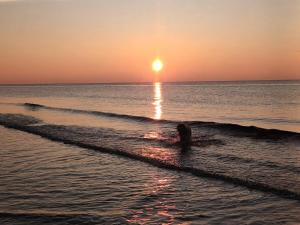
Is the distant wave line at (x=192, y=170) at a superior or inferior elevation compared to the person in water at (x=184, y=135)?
inferior

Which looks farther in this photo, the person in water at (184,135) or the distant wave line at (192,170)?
the person in water at (184,135)

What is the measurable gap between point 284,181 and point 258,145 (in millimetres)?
7247

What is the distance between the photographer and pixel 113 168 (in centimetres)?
1330

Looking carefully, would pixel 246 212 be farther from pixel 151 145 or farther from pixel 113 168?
pixel 151 145

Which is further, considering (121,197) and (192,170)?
(192,170)

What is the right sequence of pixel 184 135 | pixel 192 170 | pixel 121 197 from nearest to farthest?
pixel 121 197
pixel 192 170
pixel 184 135

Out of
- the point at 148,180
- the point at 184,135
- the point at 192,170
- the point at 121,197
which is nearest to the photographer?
the point at 121,197

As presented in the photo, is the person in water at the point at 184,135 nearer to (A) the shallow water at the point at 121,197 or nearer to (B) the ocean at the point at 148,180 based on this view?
(B) the ocean at the point at 148,180

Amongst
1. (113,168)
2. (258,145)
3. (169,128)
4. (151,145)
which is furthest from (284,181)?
(169,128)

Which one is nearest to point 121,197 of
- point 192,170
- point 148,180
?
point 148,180

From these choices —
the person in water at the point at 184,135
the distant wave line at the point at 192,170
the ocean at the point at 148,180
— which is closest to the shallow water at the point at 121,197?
the ocean at the point at 148,180

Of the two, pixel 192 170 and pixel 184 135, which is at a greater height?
pixel 184 135

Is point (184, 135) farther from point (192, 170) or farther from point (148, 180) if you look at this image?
point (148, 180)

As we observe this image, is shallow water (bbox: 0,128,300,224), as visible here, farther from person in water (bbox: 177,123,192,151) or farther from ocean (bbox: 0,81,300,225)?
person in water (bbox: 177,123,192,151)
